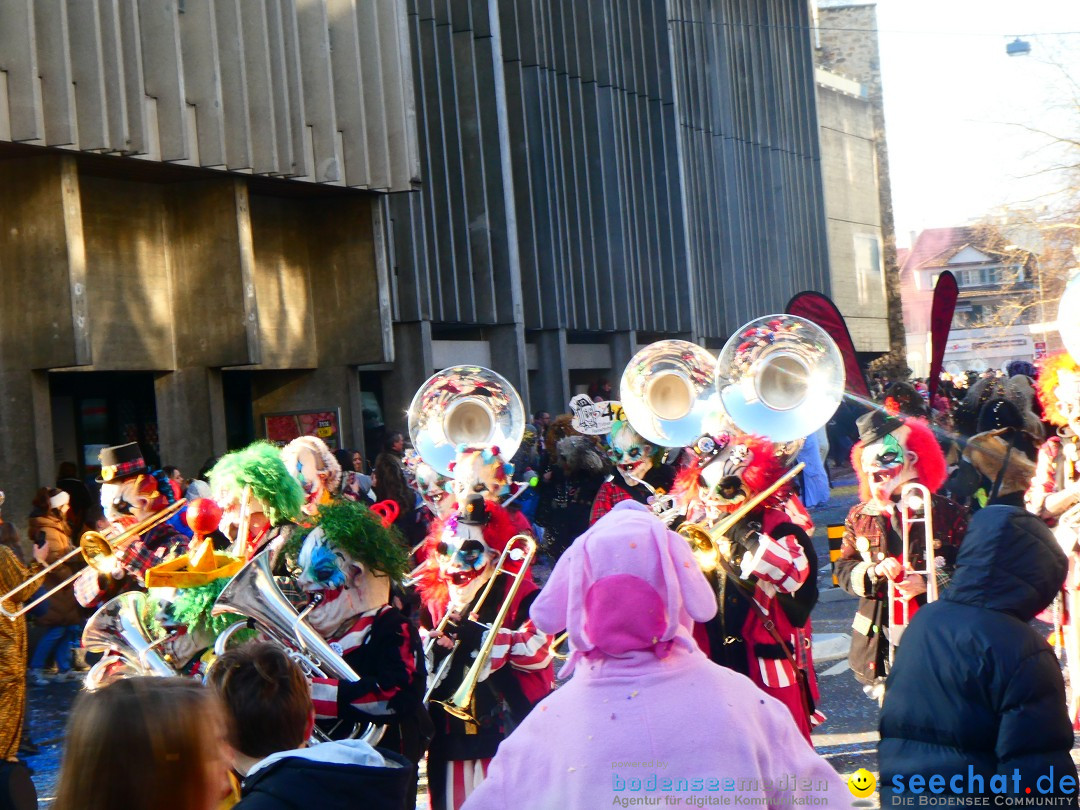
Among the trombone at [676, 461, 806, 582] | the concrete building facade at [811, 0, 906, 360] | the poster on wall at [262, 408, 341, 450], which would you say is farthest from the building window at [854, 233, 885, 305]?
the trombone at [676, 461, 806, 582]

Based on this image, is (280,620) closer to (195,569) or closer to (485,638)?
(195,569)

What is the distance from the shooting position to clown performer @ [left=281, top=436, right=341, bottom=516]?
691cm

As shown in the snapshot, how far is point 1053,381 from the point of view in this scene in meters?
6.49

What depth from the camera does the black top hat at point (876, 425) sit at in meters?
6.03

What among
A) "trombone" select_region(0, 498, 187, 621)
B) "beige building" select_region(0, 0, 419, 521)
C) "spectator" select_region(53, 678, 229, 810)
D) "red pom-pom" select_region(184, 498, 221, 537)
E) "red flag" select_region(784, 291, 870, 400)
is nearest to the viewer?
"spectator" select_region(53, 678, 229, 810)

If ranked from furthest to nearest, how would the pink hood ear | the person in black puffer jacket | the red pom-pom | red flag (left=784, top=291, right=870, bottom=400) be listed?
red flag (left=784, top=291, right=870, bottom=400) → the red pom-pom → the person in black puffer jacket → the pink hood ear

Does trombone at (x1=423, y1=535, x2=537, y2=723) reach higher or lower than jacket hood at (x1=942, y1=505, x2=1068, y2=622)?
lower

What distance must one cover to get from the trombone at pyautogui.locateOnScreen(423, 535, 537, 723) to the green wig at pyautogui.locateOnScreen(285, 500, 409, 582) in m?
0.46

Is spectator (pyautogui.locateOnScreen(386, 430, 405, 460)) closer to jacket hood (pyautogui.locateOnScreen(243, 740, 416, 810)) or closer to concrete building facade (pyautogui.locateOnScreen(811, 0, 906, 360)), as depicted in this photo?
jacket hood (pyautogui.locateOnScreen(243, 740, 416, 810))

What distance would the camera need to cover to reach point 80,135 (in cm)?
1264

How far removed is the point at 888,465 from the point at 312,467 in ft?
9.46

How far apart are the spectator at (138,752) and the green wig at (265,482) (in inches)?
136

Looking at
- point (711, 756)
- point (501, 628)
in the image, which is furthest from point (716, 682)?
point (501, 628)

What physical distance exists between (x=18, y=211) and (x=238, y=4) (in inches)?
139
